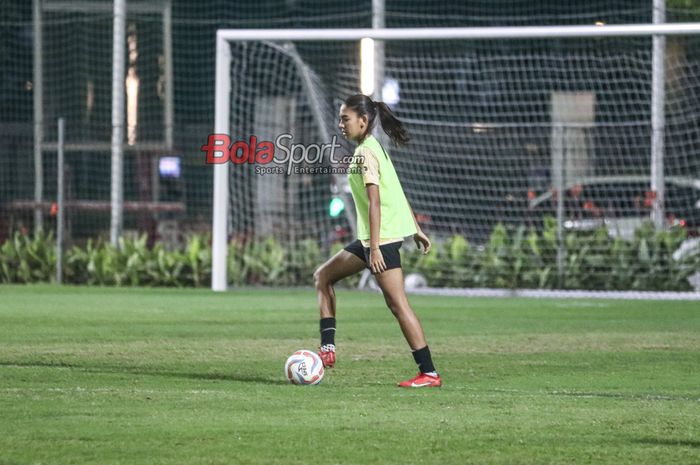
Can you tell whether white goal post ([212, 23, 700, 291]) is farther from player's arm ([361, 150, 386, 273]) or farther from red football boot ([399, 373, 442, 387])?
red football boot ([399, 373, 442, 387])

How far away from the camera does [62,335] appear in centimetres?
1253

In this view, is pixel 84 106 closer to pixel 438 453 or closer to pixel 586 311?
pixel 586 311

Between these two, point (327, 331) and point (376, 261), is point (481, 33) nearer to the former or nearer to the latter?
point (327, 331)

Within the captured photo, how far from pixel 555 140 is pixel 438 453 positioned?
15.4m

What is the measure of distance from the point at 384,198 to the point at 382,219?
134mm

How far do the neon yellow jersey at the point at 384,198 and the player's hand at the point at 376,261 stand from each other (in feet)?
0.51

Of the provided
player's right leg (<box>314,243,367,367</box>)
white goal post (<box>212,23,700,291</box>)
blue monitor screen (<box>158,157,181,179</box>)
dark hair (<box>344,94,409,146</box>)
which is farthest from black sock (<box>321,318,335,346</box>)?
blue monitor screen (<box>158,157,181,179</box>)

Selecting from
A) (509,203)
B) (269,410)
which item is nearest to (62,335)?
(269,410)

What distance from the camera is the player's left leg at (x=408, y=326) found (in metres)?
9.02

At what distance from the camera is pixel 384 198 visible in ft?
30.2

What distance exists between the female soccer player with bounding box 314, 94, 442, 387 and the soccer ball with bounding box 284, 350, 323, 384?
1.73 feet

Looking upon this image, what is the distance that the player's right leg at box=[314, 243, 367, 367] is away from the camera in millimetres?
9633

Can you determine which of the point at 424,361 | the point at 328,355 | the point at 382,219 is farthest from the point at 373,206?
the point at 328,355

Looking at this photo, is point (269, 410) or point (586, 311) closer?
point (269, 410)
